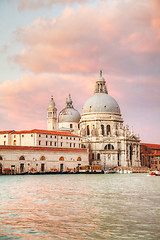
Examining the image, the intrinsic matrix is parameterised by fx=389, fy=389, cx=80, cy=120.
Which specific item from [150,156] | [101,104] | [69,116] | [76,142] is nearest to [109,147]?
[76,142]

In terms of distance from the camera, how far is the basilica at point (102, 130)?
9406 cm

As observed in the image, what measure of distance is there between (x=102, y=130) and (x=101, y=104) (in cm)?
681

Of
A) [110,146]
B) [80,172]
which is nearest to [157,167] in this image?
[110,146]

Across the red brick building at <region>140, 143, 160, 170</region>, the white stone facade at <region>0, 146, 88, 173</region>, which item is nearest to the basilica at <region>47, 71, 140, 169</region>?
the red brick building at <region>140, 143, 160, 170</region>

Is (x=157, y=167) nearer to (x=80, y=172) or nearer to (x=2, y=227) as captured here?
(x=80, y=172)

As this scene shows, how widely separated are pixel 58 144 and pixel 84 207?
210ft

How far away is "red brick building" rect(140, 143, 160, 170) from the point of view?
107 metres

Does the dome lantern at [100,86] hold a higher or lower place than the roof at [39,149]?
higher

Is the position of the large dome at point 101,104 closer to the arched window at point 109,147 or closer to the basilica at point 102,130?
the basilica at point 102,130

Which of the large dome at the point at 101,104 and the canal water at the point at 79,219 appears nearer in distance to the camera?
the canal water at the point at 79,219

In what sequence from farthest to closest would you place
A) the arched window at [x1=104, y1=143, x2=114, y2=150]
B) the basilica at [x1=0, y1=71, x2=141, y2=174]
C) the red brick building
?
the red brick building, the arched window at [x1=104, y1=143, x2=114, y2=150], the basilica at [x1=0, y1=71, x2=141, y2=174]

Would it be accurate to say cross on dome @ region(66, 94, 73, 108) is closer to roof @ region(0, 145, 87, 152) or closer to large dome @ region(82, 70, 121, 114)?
large dome @ region(82, 70, 121, 114)

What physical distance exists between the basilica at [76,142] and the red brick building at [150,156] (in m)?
7.07

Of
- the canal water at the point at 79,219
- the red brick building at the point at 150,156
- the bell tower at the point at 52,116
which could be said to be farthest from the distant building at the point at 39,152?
the canal water at the point at 79,219
